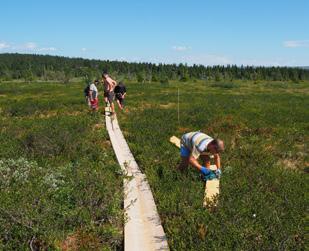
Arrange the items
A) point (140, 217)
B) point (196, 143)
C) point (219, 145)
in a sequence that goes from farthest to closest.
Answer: point (196, 143)
point (219, 145)
point (140, 217)

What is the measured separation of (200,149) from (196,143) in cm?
22

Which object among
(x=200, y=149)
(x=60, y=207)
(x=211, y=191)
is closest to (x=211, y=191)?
(x=211, y=191)

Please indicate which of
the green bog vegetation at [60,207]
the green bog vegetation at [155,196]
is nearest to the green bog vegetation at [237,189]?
the green bog vegetation at [155,196]

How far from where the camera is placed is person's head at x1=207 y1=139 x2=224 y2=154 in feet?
26.0

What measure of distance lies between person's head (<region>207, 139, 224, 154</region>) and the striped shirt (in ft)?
0.61

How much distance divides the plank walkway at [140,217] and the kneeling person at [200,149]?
108 centimetres

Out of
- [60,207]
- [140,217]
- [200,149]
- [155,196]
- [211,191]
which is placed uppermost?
[200,149]

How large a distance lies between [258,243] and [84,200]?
3.05m

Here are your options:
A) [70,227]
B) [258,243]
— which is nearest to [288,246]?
[258,243]

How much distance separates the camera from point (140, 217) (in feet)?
23.8

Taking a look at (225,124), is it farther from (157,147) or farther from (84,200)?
(84,200)

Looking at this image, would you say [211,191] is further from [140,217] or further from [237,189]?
[140,217]

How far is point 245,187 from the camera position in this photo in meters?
→ 8.34

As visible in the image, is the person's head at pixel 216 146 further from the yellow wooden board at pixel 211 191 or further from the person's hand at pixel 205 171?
the yellow wooden board at pixel 211 191
